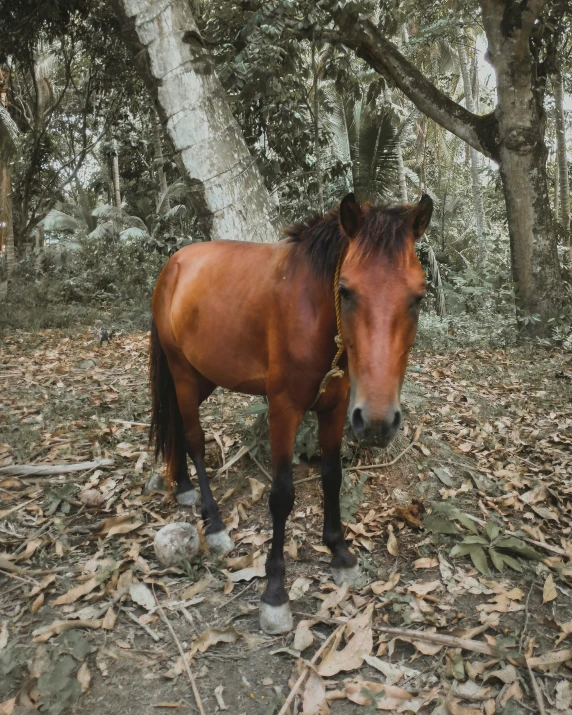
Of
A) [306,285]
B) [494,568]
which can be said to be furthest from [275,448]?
[494,568]

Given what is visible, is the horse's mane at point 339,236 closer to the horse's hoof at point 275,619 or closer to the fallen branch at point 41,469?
the horse's hoof at point 275,619

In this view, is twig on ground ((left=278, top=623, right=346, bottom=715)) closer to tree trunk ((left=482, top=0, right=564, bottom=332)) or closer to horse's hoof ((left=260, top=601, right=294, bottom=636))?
horse's hoof ((left=260, top=601, right=294, bottom=636))

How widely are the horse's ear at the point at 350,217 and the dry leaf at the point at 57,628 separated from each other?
2.01 metres

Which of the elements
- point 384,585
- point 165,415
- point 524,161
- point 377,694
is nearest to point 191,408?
point 165,415

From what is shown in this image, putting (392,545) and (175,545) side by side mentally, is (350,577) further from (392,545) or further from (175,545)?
(175,545)

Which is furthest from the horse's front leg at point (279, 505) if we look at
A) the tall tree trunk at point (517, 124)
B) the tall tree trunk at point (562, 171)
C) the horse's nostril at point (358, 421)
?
the tall tree trunk at point (562, 171)

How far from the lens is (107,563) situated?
2.70 m

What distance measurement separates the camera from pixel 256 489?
3.35 m

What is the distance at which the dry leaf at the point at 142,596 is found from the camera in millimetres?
2467

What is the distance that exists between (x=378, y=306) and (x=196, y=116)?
231cm

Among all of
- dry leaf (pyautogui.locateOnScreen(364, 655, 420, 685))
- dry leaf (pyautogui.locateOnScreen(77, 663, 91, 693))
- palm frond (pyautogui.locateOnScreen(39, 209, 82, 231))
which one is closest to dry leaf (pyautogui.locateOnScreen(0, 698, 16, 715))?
dry leaf (pyautogui.locateOnScreen(77, 663, 91, 693))

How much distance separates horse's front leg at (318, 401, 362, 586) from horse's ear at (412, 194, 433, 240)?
90 centimetres

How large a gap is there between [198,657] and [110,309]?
34.0 feet

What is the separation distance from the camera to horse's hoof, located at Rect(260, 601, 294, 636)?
7.63 ft
